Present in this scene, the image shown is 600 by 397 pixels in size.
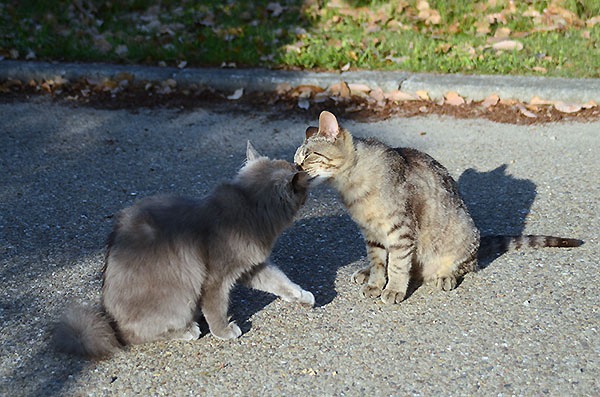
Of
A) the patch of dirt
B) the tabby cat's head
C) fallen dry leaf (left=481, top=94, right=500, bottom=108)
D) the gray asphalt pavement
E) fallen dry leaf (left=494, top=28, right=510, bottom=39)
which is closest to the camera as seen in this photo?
the gray asphalt pavement

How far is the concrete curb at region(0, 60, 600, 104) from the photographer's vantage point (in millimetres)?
6539

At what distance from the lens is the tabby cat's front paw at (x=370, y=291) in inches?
152

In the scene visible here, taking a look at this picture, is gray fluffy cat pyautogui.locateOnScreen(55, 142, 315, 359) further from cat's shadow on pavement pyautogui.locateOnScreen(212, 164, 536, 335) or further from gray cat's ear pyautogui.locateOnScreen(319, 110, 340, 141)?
gray cat's ear pyautogui.locateOnScreen(319, 110, 340, 141)

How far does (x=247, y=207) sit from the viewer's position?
11.4 feet

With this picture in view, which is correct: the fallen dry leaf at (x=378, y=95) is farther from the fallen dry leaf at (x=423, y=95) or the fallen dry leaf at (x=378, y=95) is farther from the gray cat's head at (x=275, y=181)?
the gray cat's head at (x=275, y=181)

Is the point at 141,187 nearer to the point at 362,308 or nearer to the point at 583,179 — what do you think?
the point at 362,308

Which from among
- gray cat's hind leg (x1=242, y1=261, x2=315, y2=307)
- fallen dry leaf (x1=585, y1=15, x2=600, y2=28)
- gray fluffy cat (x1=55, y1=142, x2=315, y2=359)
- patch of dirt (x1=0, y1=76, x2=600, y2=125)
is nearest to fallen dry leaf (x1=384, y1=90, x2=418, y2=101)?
patch of dirt (x1=0, y1=76, x2=600, y2=125)

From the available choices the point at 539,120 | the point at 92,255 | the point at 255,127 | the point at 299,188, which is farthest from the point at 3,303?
the point at 539,120

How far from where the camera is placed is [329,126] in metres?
3.92

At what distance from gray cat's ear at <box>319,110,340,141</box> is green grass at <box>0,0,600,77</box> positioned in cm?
368

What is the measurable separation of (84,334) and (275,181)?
1.30 m

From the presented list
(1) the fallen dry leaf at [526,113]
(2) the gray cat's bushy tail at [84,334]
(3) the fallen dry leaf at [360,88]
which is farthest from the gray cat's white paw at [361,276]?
(3) the fallen dry leaf at [360,88]

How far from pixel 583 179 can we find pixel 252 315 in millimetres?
3116

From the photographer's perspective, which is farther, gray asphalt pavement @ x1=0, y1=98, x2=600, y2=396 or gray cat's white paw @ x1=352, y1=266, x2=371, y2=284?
gray cat's white paw @ x1=352, y1=266, x2=371, y2=284
